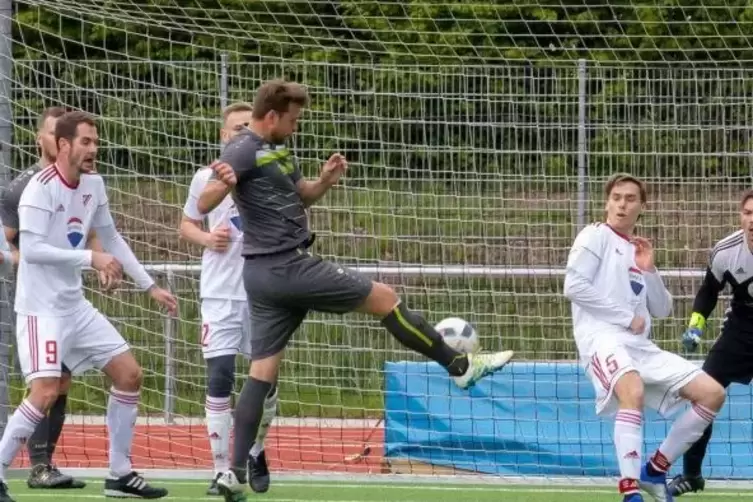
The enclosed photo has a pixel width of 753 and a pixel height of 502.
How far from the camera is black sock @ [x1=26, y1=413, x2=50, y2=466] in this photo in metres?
10.3

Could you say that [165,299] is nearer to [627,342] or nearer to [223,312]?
[223,312]

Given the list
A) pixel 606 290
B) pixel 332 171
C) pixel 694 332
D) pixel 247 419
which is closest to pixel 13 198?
pixel 332 171

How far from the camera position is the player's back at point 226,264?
396 inches

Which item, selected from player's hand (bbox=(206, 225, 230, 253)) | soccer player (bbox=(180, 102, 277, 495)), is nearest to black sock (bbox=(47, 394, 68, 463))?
soccer player (bbox=(180, 102, 277, 495))

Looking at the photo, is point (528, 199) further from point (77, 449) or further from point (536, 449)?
point (77, 449)

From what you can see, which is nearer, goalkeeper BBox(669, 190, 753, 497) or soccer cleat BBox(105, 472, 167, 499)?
soccer cleat BBox(105, 472, 167, 499)

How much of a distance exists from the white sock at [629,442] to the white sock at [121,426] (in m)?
2.53

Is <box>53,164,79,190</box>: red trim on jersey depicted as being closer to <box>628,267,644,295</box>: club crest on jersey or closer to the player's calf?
the player's calf

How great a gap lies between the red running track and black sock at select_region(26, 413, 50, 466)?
106 cm

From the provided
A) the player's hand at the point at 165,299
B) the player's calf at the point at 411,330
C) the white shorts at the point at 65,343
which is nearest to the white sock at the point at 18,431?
the white shorts at the point at 65,343

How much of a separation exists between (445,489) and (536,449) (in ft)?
3.73

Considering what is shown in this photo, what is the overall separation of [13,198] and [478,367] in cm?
295

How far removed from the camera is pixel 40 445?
10.3m

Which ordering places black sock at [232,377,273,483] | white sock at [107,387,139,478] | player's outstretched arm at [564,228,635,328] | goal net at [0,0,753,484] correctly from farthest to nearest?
goal net at [0,0,753,484] < white sock at [107,387,139,478] < player's outstretched arm at [564,228,635,328] < black sock at [232,377,273,483]
